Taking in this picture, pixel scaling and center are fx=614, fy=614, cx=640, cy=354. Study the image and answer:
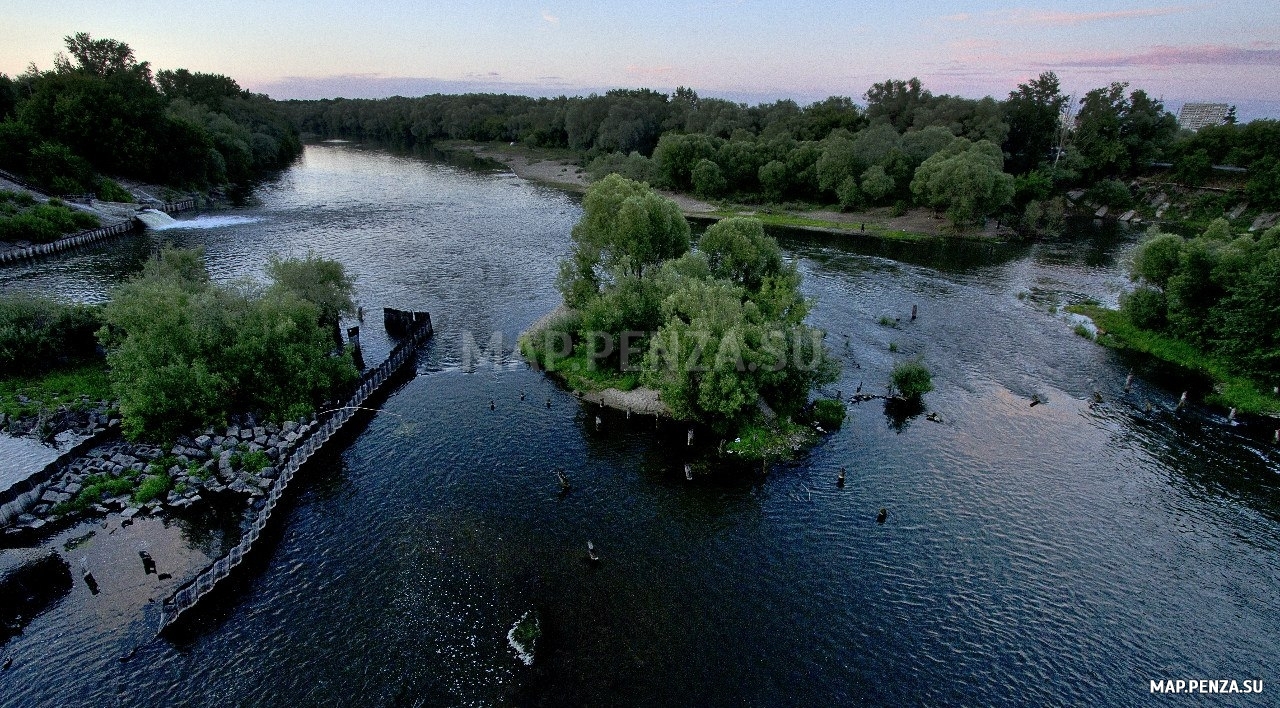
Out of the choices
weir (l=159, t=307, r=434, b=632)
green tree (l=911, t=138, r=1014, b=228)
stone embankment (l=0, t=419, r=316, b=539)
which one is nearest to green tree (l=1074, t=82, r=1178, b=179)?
green tree (l=911, t=138, r=1014, b=228)

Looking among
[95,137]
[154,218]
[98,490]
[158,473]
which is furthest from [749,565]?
[95,137]

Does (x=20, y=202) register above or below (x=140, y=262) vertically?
above

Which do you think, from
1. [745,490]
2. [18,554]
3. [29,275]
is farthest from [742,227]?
[29,275]

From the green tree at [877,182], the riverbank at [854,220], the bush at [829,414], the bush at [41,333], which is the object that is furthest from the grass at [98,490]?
the green tree at [877,182]

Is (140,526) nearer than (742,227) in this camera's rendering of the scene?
Yes

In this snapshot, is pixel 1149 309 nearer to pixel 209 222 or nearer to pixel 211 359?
pixel 211 359

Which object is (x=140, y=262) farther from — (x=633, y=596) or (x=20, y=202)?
(x=633, y=596)
